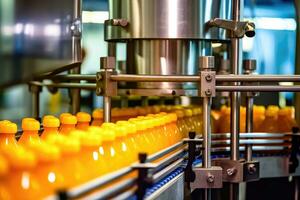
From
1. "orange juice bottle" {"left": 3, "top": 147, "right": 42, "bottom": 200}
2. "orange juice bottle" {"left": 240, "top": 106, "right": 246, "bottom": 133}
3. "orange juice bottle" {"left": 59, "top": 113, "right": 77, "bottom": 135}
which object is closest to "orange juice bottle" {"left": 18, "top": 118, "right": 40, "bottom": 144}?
"orange juice bottle" {"left": 59, "top": 113, "right": 77, "bottom": 135}

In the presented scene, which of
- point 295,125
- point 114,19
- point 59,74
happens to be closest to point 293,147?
point 295,125

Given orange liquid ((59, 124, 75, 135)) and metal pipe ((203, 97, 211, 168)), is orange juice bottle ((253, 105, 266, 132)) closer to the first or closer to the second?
metal pipe ((203, 97, 211, 168))

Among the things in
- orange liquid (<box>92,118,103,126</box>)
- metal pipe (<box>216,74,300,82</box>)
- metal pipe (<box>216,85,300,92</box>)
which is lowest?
orange liquid (<box>92,118,103,126</box>)

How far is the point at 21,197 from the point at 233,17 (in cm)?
129

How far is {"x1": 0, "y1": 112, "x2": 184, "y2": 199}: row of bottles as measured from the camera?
94 centimetres

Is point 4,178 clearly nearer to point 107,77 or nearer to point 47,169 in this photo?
point 47,169

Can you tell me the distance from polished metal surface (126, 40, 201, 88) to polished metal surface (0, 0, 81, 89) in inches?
10.3

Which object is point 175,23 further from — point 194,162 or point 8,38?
point 8,38

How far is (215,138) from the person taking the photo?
213 centimetres

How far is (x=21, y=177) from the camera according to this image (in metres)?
0.95

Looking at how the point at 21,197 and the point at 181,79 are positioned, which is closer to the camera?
the point at 21,197

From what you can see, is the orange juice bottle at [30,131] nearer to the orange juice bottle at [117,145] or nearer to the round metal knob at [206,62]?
the orange juice bottle at [117,145]

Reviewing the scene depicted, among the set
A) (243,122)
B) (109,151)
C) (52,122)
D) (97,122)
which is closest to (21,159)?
(109,151)

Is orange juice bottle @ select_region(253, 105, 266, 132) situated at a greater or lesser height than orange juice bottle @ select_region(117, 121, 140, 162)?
lesser
